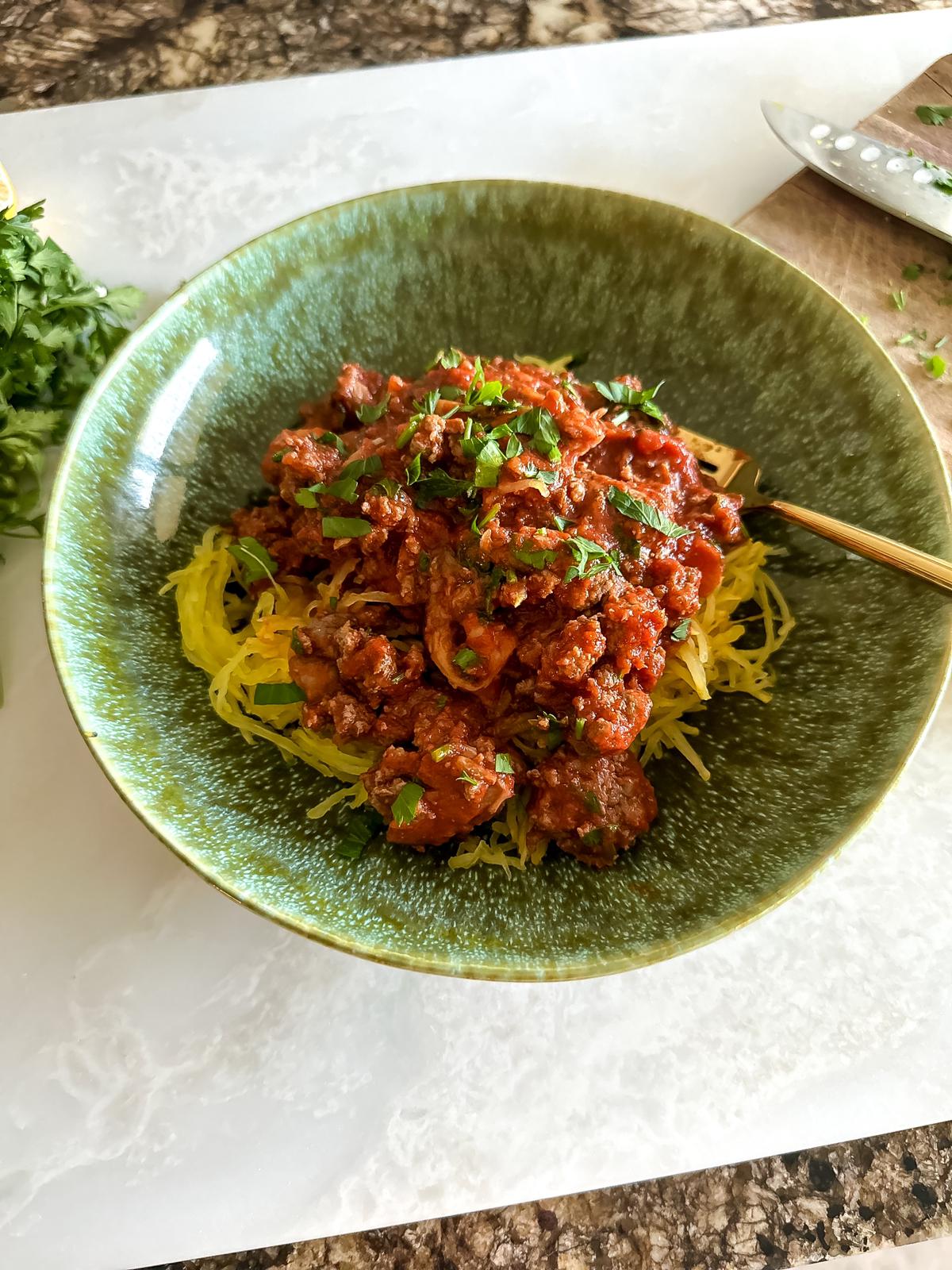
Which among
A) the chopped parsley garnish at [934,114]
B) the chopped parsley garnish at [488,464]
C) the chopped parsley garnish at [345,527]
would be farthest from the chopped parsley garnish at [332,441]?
the chopped parsley garnish at [934,114]

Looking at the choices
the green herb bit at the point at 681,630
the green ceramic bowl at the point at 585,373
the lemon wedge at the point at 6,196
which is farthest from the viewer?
the lemon wedge at the point at 6,196

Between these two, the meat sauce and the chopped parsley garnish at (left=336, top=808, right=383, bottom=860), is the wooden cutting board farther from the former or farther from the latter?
the chopped parsley garnish at (left=336, top=808, right=383, bottom=860)

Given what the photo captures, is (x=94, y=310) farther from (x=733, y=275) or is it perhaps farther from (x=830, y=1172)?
(x=830, y=1172)

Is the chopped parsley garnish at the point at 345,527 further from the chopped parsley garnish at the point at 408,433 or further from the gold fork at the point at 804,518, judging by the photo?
the gold fork at the point at 804,518

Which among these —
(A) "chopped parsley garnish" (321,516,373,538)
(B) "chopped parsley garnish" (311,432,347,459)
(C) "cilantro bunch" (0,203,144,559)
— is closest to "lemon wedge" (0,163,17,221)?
(C) "cilantro bunch" (0,203,144,559)

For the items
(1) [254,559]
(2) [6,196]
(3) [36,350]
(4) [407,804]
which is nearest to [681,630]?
(4) [407,804]

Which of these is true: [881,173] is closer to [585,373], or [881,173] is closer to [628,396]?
[585,373]
